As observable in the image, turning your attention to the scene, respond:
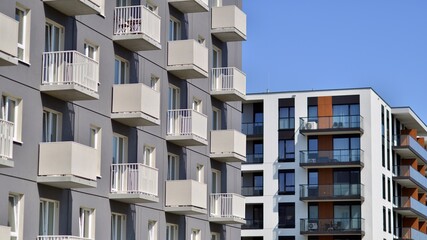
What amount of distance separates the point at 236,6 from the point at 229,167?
8.30 metres

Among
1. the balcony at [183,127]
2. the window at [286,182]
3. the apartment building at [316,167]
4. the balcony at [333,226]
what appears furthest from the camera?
the window at [286,182]

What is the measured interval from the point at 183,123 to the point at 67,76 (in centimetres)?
1158

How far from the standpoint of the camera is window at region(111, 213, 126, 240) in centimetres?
4091

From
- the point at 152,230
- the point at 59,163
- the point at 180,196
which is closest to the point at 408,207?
the point at 180,196

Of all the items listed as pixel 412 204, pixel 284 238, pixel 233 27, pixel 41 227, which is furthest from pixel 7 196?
pixel 412 204

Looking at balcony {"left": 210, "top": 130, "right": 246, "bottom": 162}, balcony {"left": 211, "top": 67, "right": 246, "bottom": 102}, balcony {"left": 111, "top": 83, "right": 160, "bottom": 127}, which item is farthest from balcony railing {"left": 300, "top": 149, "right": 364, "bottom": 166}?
balcony {"left": 111, "top": 83, "right": 160, "bottom": 127}

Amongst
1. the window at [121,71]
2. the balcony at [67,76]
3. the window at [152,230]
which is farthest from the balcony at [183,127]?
the balcony at [67,76]

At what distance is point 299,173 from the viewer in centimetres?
A: 9650

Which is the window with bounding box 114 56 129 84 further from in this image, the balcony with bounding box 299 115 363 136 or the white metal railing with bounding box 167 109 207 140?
the balcony with bounding box 299 115 363 136

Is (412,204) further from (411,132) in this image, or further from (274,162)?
(274,162)

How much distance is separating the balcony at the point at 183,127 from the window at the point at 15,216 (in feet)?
42.5

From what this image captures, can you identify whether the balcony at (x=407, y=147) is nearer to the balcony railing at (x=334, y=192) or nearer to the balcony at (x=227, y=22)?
the balcony railing at (x=334, y=192)

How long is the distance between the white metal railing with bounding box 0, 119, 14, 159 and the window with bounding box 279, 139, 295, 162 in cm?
6607

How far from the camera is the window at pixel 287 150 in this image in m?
97.1
